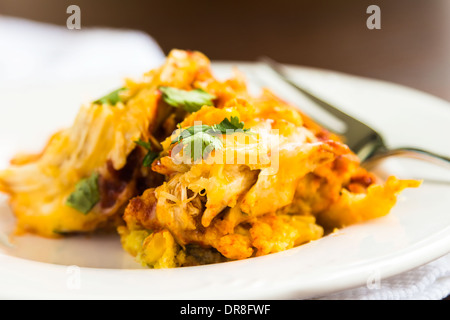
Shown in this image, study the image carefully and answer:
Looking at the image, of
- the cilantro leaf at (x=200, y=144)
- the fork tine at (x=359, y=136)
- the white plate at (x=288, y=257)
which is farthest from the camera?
the fork tine at (x=359, y=136)

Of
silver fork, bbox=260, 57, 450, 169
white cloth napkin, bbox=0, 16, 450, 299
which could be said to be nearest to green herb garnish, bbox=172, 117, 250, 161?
silver fork, bbox=260, 57, 450, 169

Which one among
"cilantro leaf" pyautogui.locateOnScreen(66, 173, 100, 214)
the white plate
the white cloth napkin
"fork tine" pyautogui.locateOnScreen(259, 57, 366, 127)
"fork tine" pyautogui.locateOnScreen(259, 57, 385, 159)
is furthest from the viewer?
the white cloth napkin

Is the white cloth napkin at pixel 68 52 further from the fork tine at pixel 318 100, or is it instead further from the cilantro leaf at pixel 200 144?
the cilantro leaf at pixel 200 144

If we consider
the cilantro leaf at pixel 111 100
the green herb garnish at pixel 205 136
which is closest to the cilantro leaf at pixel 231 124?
the green herb garnish at pixel 205 136

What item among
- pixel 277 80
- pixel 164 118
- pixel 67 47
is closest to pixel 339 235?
pixel 164 118

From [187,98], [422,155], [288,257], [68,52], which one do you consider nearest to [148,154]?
[187,98]

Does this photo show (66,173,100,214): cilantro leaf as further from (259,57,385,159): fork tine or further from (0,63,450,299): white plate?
(259,57,385,159): fork tine
